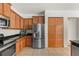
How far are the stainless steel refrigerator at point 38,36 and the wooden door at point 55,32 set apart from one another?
20.8 inches

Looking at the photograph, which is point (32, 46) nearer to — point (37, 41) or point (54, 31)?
point (37, 41)

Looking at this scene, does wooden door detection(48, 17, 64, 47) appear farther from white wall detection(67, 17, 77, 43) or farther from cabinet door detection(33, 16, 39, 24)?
white wall detection(67, 17, 77, 43)

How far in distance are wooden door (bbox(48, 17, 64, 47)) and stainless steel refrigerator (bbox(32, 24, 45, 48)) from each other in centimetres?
53

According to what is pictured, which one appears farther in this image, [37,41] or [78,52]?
[37,41]

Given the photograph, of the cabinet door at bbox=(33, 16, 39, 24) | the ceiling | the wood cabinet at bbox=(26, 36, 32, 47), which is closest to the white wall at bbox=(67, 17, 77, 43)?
the cabinet door at bbox=(33, 16, 39, 24)

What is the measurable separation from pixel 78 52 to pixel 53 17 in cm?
502

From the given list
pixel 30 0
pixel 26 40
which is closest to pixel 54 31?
pixel 26 40

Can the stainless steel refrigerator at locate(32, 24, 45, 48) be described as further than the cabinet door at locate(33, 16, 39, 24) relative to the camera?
No

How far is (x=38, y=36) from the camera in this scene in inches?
335

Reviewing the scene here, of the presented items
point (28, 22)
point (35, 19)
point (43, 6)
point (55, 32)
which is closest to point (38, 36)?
point (55, 32)

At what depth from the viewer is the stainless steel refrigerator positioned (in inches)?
332

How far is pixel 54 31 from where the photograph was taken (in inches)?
345

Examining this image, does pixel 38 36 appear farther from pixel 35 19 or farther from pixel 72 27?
pixel 72 27

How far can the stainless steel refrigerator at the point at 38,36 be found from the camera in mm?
8438
